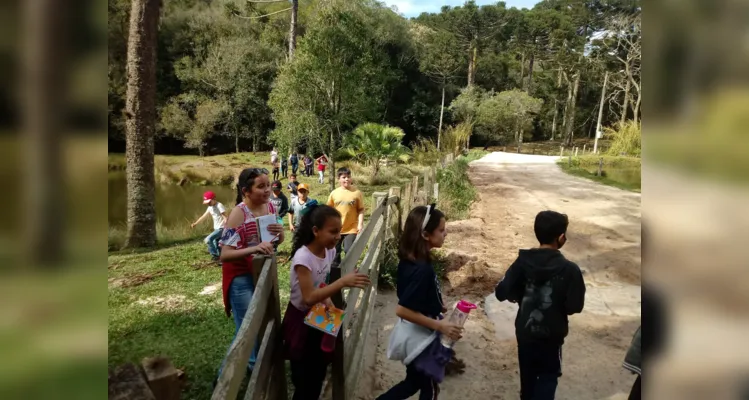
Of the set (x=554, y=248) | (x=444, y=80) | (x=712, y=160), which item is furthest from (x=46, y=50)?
(x=444, y=80)

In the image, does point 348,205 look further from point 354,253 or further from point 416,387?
point 416,387

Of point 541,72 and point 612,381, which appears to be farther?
point 541,72

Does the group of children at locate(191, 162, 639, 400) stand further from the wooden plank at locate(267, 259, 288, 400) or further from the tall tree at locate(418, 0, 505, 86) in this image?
the tall tree at locate(418, 0, 505, 86)

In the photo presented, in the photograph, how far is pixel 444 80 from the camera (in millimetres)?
12289

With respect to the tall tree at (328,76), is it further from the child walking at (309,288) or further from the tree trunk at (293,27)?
the child walking at (309,288)

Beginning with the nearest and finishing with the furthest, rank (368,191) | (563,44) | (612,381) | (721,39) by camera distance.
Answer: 1. (721,39)
2. (612,381)
3. (563,44)
4. (368,191)

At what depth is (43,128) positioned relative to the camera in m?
0.35

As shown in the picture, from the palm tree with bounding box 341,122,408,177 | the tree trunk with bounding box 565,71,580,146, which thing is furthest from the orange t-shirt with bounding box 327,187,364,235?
the tree trunk with bounding box 565,71,580,146

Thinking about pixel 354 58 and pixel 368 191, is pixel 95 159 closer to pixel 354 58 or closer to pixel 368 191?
pixel 354 58

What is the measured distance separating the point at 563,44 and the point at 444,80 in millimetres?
5112

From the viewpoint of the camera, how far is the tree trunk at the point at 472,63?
31.4 feet

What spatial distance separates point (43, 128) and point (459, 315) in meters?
1.72

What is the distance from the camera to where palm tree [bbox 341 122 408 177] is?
36.3ft

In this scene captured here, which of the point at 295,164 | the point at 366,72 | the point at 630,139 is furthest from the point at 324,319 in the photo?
the point at 366,72
